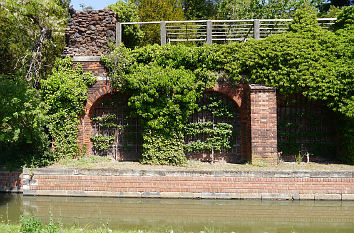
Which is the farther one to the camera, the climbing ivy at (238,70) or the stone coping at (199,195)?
the climbing ivy at (238,70)

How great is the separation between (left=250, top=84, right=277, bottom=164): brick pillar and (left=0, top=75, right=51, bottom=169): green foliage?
21.3 feet

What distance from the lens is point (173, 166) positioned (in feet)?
33.0

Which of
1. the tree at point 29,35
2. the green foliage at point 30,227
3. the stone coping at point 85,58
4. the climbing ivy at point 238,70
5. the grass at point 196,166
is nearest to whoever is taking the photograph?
the green foliage at point 30,227

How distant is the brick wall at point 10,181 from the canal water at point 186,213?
1.36 ft

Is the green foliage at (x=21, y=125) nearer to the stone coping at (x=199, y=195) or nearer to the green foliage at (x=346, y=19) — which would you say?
the stone coping at (x=199, y=195)

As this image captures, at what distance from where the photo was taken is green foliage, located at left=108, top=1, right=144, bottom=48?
12.8 metres

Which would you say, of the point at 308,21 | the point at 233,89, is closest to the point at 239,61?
the point at 233,89

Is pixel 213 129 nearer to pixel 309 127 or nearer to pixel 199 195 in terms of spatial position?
pixel 199 195

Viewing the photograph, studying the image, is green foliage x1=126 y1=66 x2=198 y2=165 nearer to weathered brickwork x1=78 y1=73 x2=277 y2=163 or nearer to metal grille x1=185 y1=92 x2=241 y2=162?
metal grille x1=185 y1=92 x2=241 y2=162

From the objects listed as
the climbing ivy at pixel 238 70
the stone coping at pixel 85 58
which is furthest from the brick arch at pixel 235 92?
the stone coping at pixel 85 58

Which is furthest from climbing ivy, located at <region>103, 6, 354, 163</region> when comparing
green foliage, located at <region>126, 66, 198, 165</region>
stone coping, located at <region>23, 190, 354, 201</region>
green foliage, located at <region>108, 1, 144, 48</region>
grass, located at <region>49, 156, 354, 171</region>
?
→ green foliage, located at <region>108, 1, 144, 48</region>

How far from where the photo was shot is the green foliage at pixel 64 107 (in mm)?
10352

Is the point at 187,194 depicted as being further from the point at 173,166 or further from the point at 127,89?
the point at 127,89

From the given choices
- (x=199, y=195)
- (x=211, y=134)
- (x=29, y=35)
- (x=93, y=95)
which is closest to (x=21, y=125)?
(x=93, y=95)
